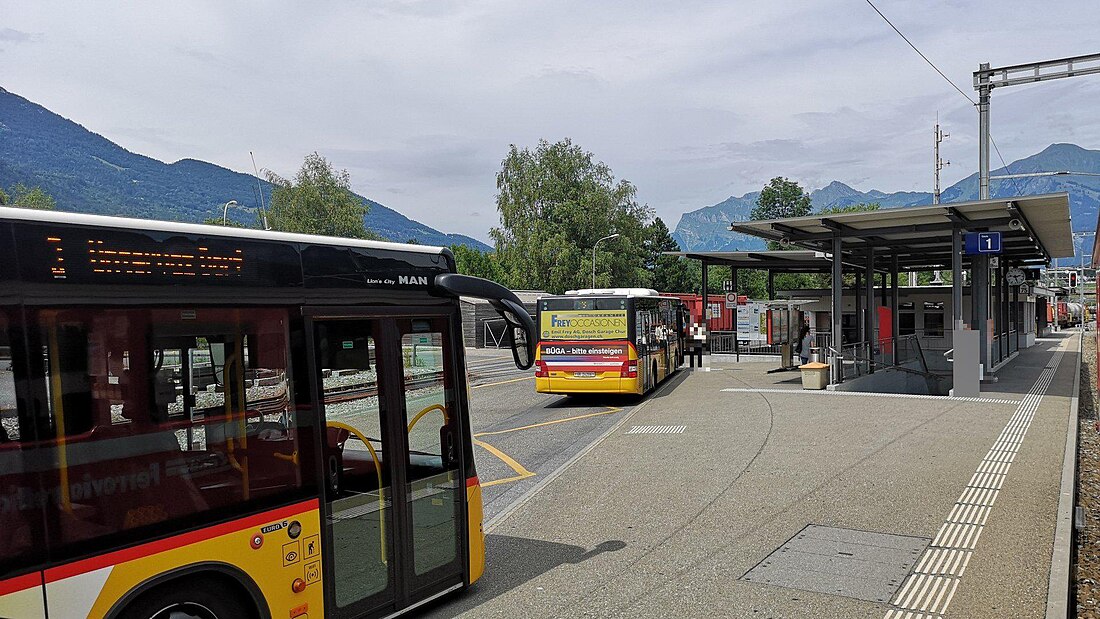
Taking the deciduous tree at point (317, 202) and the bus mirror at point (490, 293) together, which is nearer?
the bus mirror at point (490, 293)

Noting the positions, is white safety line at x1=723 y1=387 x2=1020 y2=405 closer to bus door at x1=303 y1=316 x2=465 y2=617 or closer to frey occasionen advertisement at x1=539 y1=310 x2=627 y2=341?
frey occasionen advertisement at x1=539 y1=310 x2=627 y2=341

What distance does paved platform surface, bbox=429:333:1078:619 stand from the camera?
19.7ft

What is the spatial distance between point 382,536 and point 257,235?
2.09 meters

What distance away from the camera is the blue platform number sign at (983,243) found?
68.1 ft

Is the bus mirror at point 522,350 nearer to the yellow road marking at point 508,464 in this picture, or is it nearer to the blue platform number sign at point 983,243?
the yellow road marking at point 508,464

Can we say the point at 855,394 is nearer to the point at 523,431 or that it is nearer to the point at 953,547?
the point at 523,431

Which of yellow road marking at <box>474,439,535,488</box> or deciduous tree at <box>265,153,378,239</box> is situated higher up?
deciduous tree at <box>265,153,378,239</box>

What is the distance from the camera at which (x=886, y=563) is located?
22.3 ft

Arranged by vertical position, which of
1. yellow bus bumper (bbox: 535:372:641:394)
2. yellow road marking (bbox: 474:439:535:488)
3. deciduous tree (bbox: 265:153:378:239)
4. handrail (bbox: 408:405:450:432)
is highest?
deciduous tree (bbox: 265:153:378:239)

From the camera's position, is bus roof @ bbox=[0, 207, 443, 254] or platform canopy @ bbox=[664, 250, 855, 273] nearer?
bus roof @ bbox=[0, 207, 443, 254]

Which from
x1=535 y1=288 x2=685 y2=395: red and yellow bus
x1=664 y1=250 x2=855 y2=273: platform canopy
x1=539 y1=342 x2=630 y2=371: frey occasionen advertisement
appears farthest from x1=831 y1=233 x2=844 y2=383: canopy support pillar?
x1=664 y1=250 x2=855 y2=273: platform canopy

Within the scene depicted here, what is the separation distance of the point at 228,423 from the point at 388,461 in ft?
4.06

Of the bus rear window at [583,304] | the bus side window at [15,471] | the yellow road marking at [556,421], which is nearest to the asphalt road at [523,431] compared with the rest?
the yellow road marking at [556,421]

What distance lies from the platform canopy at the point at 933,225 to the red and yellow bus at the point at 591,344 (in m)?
5.32
